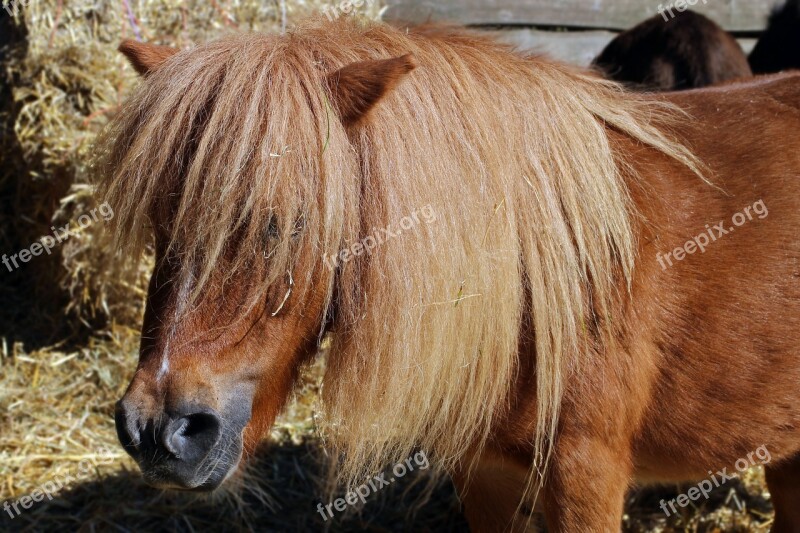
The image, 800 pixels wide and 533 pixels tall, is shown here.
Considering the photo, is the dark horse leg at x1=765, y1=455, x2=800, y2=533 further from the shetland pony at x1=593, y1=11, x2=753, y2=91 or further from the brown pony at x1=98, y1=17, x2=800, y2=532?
the shetland pony at x1=593, y1=11, x2=753, y2=91

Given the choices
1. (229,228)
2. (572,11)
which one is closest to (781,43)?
(572,11)

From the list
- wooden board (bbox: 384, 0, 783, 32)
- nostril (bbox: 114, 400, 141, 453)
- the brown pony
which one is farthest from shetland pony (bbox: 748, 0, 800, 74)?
nostril (bbox: 114, 400, 141, 453)

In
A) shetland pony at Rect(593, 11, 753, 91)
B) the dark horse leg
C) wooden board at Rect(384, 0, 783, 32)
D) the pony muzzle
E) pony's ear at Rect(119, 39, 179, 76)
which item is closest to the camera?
the pony muzzle

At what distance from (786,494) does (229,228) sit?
2.22 m

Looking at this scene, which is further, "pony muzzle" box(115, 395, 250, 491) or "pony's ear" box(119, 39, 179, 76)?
"pony's ear" box(119, 39, 179, 76)

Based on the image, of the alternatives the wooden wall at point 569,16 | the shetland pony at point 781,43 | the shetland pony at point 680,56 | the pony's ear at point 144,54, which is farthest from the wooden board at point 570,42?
the pony's ear at point 144,54

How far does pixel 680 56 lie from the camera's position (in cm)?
396

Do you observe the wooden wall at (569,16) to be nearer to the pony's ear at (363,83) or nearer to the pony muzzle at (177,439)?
the pony's ear at (363,83)

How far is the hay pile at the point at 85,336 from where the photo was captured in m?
3.12

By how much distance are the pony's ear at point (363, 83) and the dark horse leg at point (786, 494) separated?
6.47 ft

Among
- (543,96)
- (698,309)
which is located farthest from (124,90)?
(698,309)

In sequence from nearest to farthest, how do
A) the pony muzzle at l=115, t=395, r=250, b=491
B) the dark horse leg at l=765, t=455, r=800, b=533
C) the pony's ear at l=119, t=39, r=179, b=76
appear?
the pony muzzle at l=115, t=395, r=250, b=491
the pony's ear at l=119, t=39, r=179, b=76
the dark horse leg at l=765, t=455, r=800, b=533

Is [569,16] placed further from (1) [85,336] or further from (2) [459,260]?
(2) [459,260]

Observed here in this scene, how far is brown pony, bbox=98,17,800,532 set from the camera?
158 centimetres
